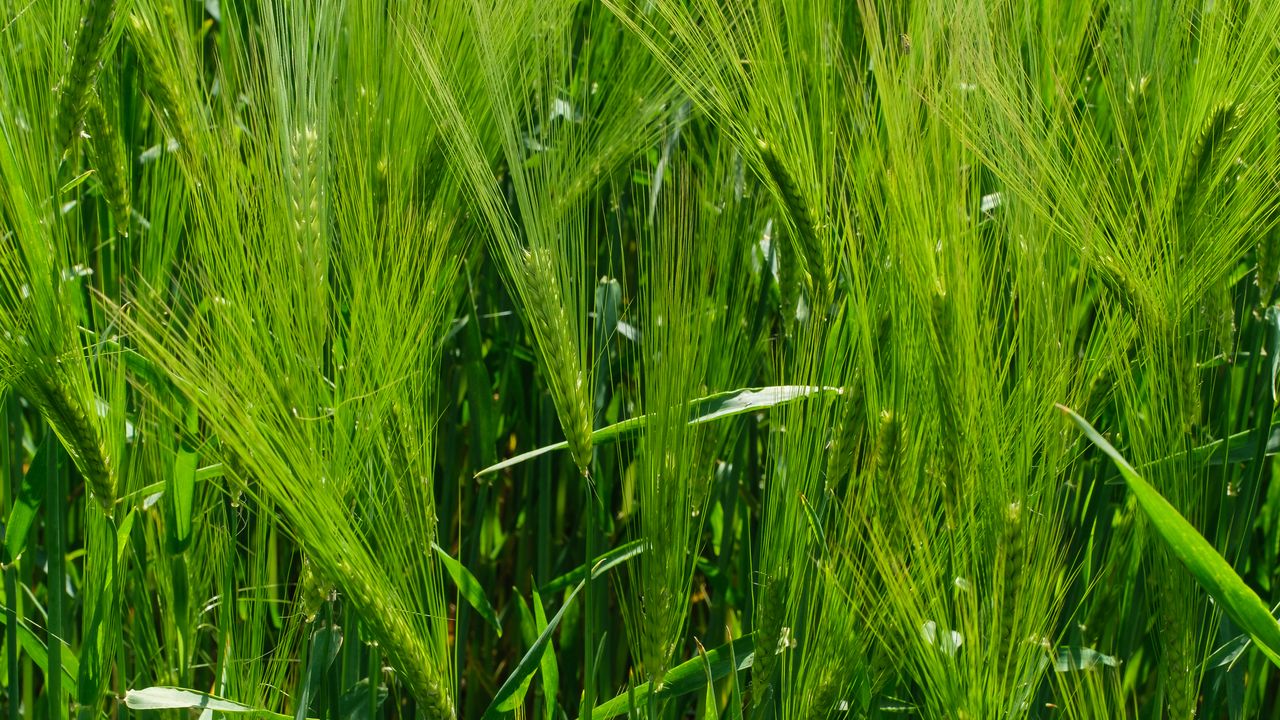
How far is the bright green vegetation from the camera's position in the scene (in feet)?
2.44

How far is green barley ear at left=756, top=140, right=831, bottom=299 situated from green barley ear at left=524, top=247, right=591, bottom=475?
20 centimetres

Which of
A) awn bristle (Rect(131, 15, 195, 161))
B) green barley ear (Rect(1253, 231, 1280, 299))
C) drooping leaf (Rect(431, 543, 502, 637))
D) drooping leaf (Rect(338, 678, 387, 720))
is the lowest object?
drooping leaf (Rect(338, 678, 387, 720))

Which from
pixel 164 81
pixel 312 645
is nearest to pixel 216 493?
pixel 312 645

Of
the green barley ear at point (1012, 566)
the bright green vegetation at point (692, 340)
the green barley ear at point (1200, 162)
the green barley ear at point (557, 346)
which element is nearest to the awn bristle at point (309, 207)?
the bright green vegetation at point (692, 340)

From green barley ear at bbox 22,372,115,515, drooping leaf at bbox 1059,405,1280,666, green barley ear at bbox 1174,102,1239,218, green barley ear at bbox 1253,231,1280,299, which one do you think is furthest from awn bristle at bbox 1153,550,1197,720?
green barley ear at bbox 22,372,115,515

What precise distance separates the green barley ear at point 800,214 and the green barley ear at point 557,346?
0.20 metres

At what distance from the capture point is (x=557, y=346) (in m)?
0.79

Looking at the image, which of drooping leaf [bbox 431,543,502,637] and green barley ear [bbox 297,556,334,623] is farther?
drooping leaf [bbox 431,543,502,637]

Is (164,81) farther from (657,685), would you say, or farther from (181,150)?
(657,685)

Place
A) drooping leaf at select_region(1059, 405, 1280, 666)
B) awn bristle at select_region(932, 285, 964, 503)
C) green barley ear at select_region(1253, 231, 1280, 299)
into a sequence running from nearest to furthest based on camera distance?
drooping leaf at select_region(1059, 405, 1280, 666), awn bristle at select_region(932, 285, 964, 503), green barley ear at select_region(1253, 231, 1280, 299)

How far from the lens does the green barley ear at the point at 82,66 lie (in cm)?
90

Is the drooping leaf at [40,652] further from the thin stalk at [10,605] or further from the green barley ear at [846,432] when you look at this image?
the green barley ear at [846,432]

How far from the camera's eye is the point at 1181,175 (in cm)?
85

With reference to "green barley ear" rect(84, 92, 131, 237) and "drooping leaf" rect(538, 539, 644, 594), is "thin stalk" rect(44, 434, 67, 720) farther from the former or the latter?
"drooping leaf" rect(538, 539, 644, 594)
